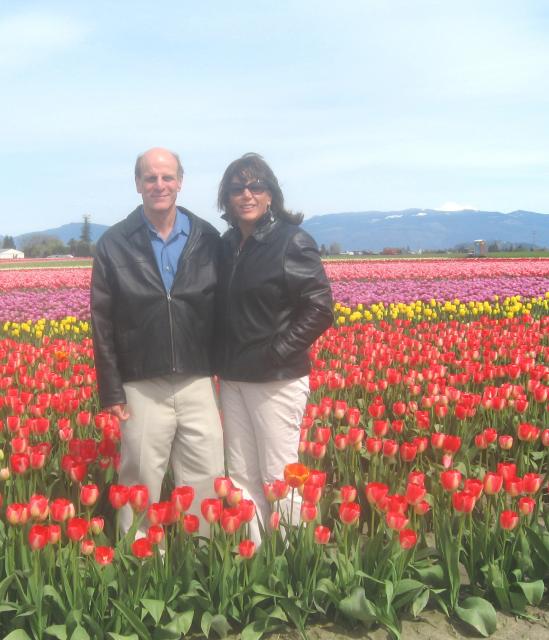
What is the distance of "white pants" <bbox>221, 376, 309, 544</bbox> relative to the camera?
3701mm

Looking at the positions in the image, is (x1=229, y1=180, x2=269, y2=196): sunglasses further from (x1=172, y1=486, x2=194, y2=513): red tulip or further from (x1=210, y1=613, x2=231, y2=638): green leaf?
(x1=210, y1=613, x2=231, y2=638): green leaf

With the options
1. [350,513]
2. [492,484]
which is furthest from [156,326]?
[492,484]

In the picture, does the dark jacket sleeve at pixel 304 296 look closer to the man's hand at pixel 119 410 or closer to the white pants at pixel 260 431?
the white pants at pixel 260 431

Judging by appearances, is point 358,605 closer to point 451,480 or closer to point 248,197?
point 451,480

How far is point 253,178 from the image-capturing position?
359 centimetres

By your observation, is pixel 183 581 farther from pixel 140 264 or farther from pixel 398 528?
pixel 140 264

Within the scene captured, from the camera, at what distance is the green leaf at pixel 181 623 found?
121 inches

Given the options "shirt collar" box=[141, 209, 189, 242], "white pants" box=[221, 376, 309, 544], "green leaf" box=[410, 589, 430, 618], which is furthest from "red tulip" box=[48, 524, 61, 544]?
"green leaf" box=[410, 589, 430, 618]

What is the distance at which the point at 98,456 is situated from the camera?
14.1 feet

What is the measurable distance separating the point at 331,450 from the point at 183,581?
1847 mm

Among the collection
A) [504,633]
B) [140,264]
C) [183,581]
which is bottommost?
[504,633]

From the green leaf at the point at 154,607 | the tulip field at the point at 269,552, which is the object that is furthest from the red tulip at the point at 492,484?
the green leaf at the point at 154,607

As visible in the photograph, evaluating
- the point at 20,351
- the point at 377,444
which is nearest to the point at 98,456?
the point at 377,444

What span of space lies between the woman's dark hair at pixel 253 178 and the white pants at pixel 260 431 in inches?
32.1
